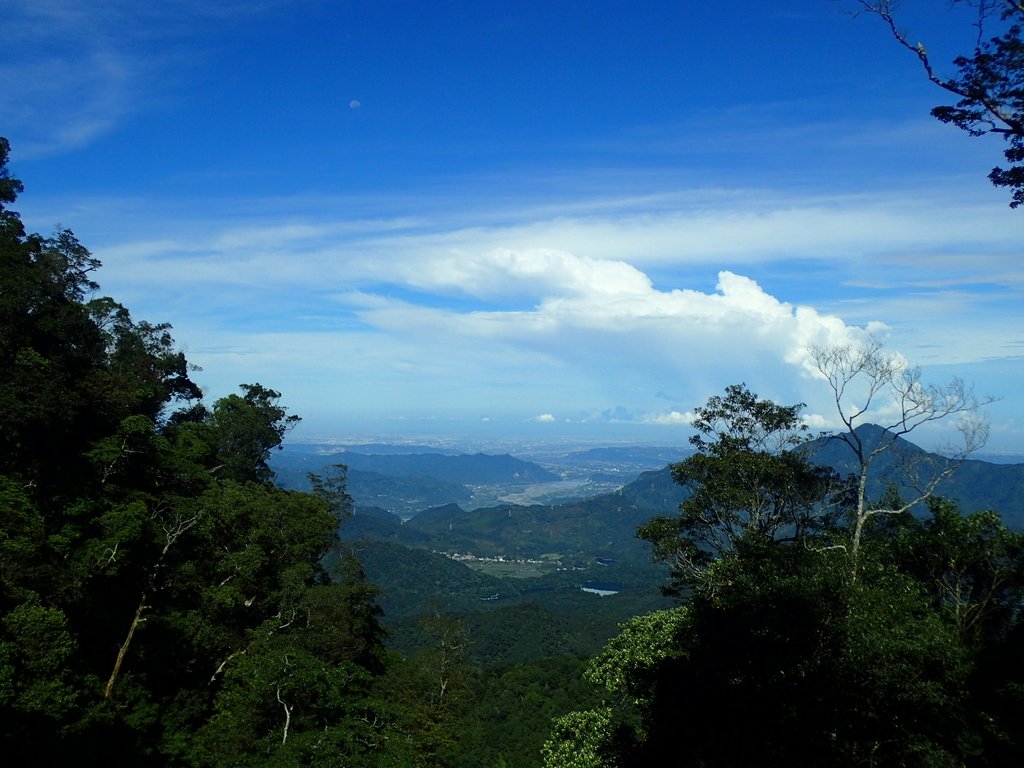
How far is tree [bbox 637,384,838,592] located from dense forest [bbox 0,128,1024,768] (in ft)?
0.28

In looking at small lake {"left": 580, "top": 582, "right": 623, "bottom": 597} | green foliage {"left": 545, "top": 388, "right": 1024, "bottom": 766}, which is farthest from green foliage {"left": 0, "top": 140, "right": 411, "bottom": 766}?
small lake {"left": 580, "top": 582, "right": 623, "bottom": 597}

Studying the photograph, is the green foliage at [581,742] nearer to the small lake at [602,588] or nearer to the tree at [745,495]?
the tree at [745,495]

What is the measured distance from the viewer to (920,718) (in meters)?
8.47

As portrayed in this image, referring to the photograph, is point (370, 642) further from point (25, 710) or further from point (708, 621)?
point (708, 621)

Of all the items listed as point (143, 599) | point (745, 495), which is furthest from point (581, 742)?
point (143, 599)

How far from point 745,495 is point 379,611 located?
51.8ft

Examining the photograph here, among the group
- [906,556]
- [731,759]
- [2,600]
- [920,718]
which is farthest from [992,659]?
[2,600]

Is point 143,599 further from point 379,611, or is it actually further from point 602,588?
point 602,588

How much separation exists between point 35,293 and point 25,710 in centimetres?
1190

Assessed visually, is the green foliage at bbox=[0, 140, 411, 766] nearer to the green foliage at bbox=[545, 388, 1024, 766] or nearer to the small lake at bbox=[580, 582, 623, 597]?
the green foliage at bbox=[545, 388, 1024, 766]

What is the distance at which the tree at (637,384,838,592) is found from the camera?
696 inches

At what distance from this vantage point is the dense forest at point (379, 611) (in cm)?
930

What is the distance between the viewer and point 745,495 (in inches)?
693

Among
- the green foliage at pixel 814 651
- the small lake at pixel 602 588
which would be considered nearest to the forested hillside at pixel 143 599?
the green foliage at pixel 814 651
